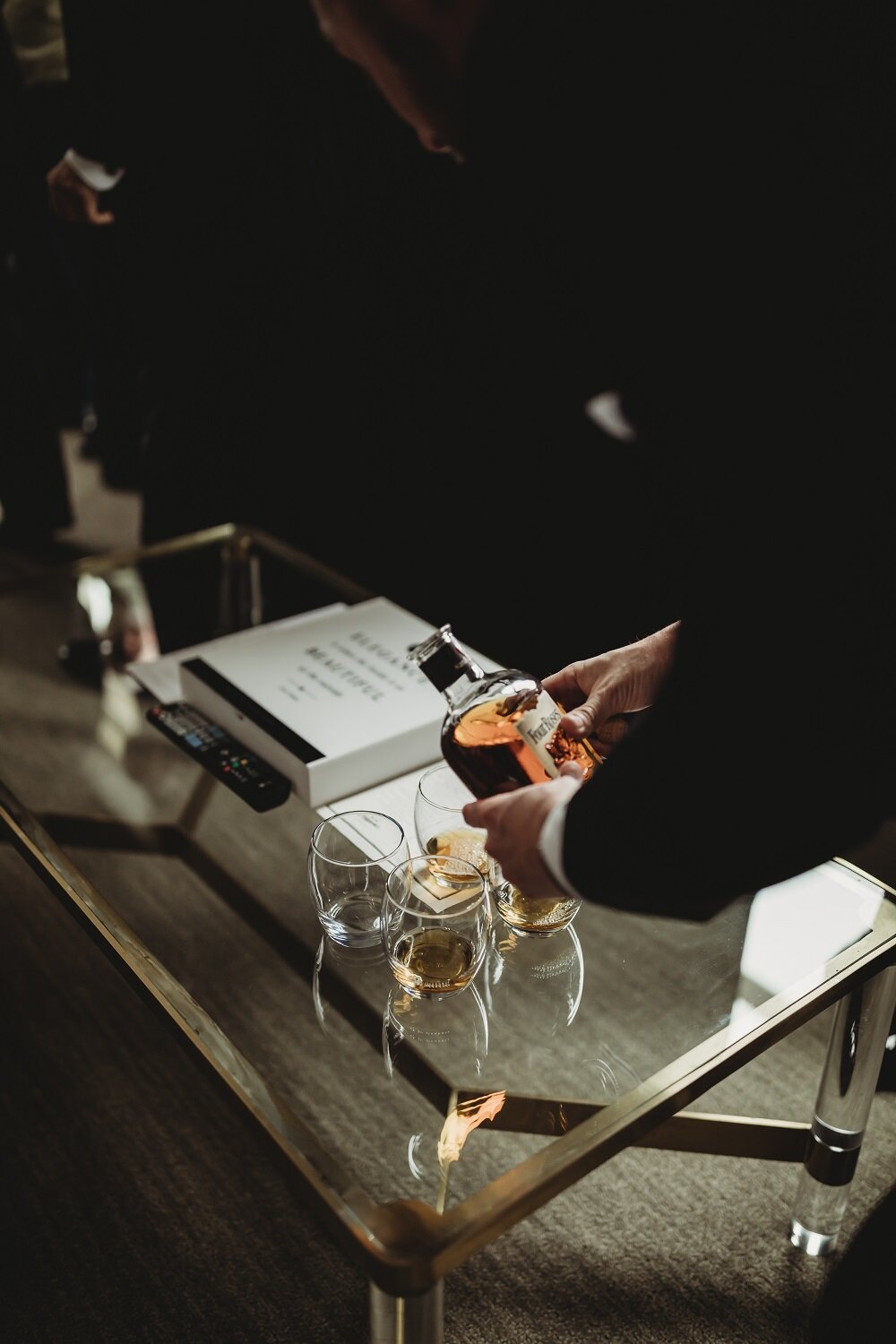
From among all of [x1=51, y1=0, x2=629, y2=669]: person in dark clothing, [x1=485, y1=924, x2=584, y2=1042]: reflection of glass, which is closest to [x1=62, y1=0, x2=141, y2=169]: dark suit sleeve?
[x1=51, y1=0, x2=629, y2=669]: person in dark clothing

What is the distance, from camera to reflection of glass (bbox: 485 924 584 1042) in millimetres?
922

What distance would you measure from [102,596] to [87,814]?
48cm

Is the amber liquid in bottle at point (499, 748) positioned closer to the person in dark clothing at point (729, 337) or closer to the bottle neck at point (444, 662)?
the bottle neck at point (444, 662)

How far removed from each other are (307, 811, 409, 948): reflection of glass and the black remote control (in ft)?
0.70

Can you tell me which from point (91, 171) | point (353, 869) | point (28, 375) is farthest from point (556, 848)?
point (28, 375)

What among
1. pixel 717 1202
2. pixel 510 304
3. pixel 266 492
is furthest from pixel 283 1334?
pixel 266 492

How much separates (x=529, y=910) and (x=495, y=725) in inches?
7.8

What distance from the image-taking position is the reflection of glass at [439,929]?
88cm

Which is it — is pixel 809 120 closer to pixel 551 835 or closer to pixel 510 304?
pixel 551 835

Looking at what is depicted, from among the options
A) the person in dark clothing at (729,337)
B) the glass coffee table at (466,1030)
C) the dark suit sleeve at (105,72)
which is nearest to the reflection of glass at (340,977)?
the glass coffee table at (466,1030)

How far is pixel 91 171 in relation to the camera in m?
1.82

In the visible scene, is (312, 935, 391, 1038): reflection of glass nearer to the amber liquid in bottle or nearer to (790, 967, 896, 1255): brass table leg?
the amber liquid in bottle

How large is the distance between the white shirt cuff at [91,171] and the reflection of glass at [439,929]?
1.44m

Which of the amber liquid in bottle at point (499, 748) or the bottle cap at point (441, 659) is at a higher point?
the bottle cap at point (441, 659)
